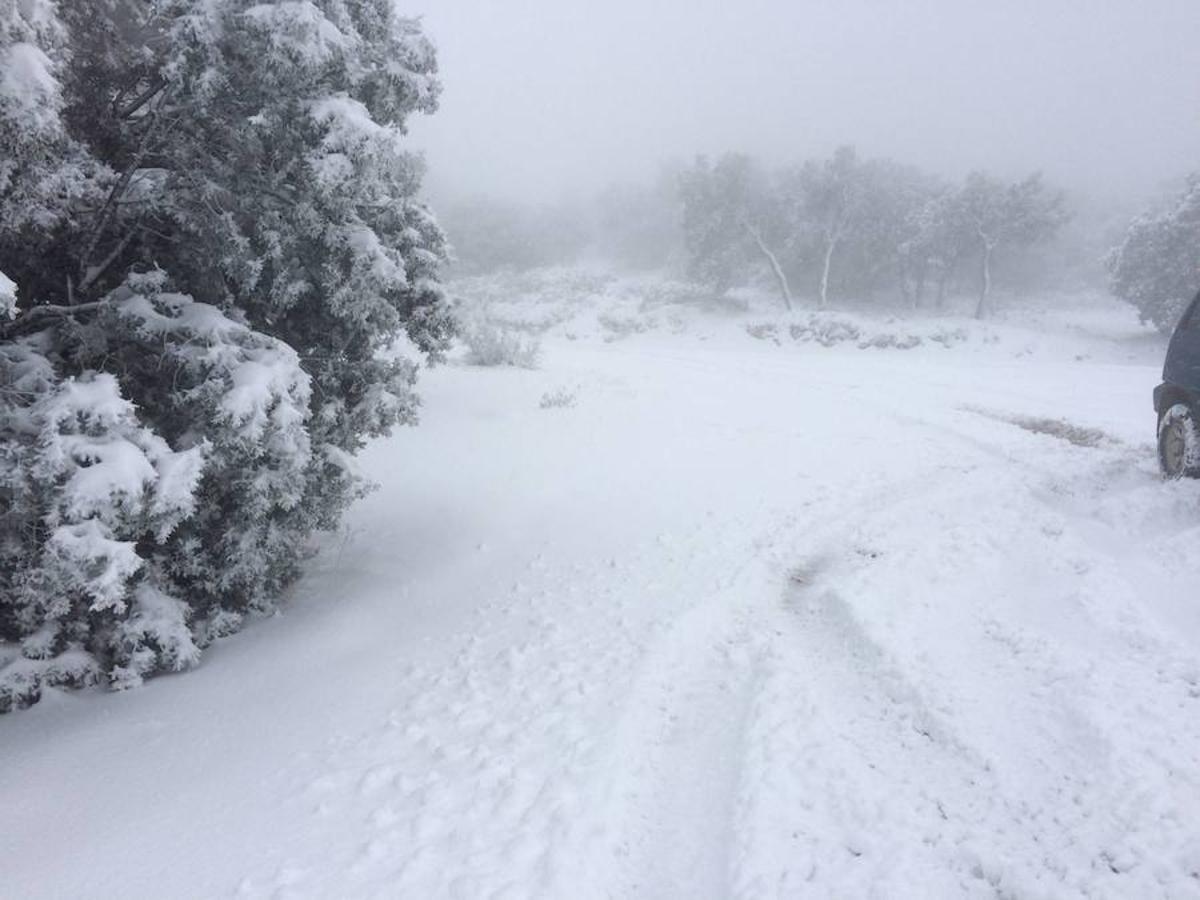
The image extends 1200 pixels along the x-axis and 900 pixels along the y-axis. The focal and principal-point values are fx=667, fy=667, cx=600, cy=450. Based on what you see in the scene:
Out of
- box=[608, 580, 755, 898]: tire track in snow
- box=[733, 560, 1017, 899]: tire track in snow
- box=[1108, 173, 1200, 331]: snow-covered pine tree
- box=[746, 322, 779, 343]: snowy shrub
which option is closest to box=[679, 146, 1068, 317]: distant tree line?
box=[1108, 173, 1200, 331]: snow-covered pine tree

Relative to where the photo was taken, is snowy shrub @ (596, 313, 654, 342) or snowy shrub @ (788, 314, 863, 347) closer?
snowy shrub @ (788, 314, 863, 347)

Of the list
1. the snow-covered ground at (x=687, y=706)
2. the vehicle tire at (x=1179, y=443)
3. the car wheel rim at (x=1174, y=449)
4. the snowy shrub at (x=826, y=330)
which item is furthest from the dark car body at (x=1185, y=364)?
the snowy shrub at (x=826, y=330)

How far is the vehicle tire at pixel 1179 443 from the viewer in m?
7.77

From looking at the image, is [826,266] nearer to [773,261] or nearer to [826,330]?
[773,261]

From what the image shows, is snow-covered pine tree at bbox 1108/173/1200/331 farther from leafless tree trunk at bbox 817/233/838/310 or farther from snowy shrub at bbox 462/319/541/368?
snowy shrub at bbox 462/319/541/368

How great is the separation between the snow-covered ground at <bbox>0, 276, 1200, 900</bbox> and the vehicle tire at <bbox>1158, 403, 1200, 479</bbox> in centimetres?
38

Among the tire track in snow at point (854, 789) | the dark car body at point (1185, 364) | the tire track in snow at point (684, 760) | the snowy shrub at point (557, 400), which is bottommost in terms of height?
the tire track in snow at point (684, 760)

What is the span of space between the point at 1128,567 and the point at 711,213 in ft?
127

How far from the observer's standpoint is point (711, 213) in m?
41.8

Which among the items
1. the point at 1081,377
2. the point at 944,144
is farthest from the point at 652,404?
the point at 944,144

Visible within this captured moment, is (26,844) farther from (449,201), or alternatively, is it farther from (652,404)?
(449,201)

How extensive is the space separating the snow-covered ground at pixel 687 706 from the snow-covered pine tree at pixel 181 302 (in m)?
1.20

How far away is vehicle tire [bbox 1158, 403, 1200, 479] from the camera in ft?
25.5

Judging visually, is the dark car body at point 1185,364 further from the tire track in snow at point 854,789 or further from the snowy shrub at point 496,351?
the snowy shrub at point 496,351
